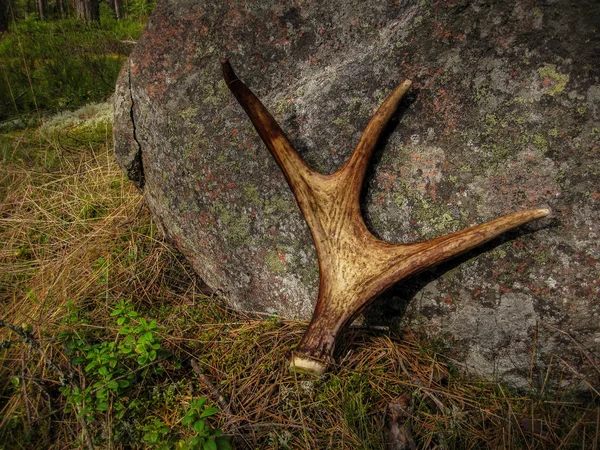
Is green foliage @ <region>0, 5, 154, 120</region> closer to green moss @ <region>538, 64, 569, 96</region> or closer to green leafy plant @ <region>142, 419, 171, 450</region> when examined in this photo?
green leafy plant @ <region>142, 419, 171, 450</region>

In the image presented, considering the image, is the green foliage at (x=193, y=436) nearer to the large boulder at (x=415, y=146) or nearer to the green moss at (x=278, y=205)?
the large boulder at (x=415, y=146)

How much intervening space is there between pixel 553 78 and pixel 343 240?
1.14 metres

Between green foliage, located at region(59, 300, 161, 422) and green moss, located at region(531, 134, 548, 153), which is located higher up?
green moss, located at region(531, 134, 548, 153)

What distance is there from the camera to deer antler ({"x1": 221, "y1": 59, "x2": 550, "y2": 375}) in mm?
Answer: 1847

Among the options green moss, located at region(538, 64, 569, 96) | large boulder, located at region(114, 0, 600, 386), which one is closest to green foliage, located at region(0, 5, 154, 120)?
large boulder, located at region(114, 0, 600, 386)

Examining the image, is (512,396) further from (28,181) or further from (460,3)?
(28,181)

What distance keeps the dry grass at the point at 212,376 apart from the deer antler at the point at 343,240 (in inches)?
8.7

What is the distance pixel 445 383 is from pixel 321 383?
0.60m

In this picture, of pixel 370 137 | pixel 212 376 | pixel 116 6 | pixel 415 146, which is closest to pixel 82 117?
pixel 212 376

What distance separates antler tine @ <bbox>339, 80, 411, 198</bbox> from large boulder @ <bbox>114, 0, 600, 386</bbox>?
0.11 metres

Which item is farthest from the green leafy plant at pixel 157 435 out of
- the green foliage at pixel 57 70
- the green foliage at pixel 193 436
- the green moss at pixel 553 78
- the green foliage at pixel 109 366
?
the green foliage at pixel 57 70

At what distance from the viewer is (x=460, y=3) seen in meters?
1.97

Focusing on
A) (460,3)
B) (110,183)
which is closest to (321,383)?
(460,3)

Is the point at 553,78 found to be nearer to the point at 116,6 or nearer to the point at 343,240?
the point at 343,240
